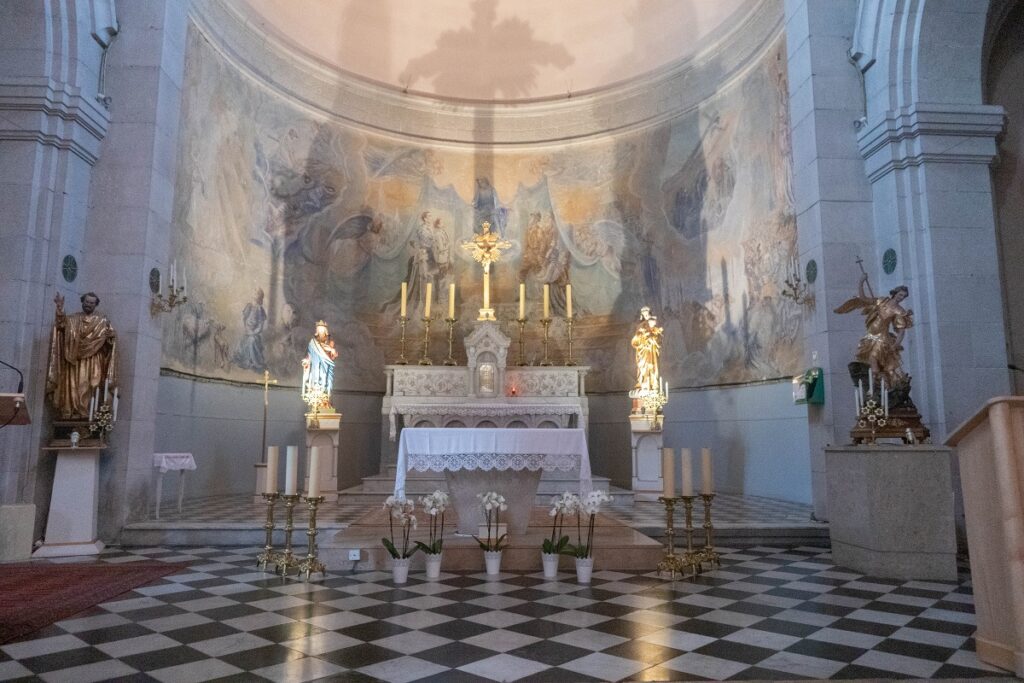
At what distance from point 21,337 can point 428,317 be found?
748 centimetres

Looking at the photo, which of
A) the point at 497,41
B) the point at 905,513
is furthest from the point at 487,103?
the point at 905,513

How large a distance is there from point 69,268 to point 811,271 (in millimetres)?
8701

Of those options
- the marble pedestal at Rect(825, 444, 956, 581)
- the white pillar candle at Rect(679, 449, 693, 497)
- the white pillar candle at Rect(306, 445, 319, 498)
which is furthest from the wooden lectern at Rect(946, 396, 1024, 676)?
the white pillar candle at Rect(306, 445, 319, 498)

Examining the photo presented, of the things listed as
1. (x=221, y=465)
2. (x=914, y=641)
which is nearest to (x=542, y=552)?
(x=914, y=641)

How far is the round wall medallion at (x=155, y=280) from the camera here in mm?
8242

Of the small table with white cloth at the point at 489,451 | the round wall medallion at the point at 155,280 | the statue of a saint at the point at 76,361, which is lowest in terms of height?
the small table with white cloth at the point at 489,451

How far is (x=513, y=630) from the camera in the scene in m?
4.23

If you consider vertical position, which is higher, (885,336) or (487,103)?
(487,103)

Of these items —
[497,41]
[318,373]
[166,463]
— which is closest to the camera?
[166,463]

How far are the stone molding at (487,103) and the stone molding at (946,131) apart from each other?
→ 4.31 m

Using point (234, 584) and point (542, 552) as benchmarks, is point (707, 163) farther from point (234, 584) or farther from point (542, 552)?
point (234, 584)

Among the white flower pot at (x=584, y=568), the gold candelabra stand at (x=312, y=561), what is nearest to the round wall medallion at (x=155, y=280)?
the gold candelabra stand at (x=312, y=561)

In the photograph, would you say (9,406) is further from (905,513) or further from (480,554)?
(905,513)

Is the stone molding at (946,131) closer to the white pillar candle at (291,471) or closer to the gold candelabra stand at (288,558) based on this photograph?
the white pillar candle at (291,471)
